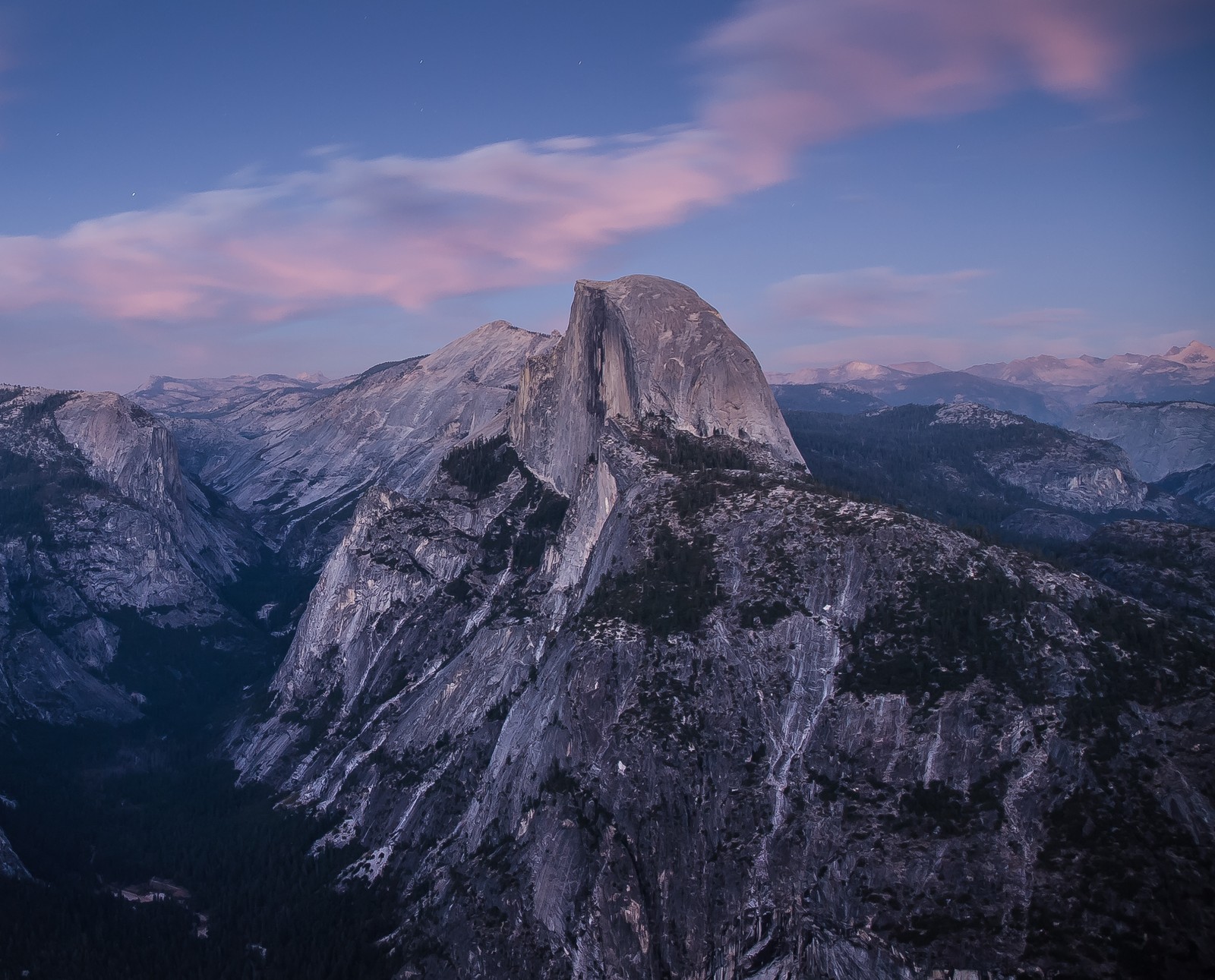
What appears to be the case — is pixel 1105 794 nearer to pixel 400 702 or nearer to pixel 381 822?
pixel 381 822

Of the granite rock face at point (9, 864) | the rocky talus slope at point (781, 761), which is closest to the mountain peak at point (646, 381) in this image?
the rocky talus slope at point (781, 761)

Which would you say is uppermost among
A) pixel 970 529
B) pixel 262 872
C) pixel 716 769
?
pixel 970 529

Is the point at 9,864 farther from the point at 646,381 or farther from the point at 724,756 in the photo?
the point at 646,381

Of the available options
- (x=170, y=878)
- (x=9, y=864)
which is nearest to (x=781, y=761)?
(x=170, y=878)

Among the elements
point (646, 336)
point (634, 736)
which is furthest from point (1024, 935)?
point (646, 336)

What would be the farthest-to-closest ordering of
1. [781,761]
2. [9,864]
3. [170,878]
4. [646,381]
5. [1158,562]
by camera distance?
[646,381] → [1158,562] → [170,878] → [9,864] → [781,761]

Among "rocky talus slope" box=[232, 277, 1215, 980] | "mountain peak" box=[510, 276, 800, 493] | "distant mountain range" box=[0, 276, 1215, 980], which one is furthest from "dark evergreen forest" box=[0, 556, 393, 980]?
"mountain peak" box=[510, 276, 800, 493]

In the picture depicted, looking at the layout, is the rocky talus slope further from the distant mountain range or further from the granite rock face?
the granite rock face
